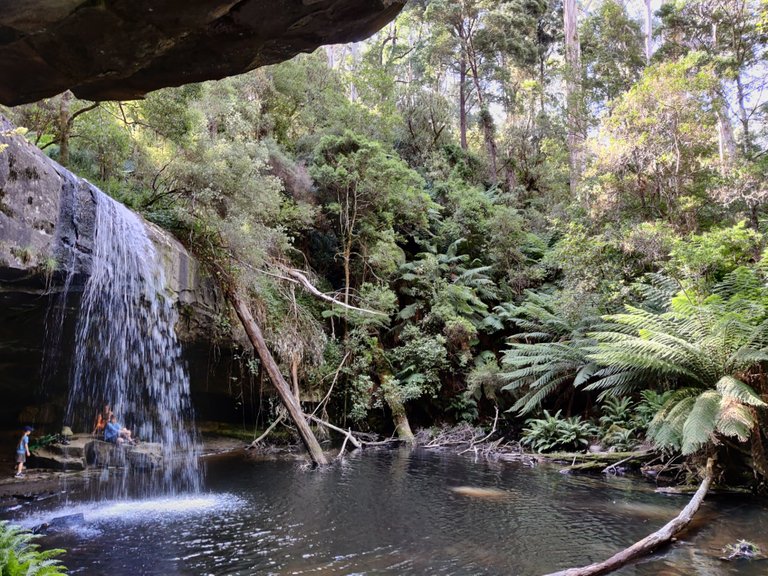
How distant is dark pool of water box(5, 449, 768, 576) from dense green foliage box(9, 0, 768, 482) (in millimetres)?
1333

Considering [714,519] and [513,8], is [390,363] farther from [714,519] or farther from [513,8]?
[513,8]

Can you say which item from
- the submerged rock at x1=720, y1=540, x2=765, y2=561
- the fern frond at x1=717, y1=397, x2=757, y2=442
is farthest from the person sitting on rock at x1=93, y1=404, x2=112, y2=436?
the fern frond at x1=717, y1=397, x2=757, y2=442

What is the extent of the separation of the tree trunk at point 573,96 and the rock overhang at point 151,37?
10.7m

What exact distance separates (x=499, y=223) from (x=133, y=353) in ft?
40.3

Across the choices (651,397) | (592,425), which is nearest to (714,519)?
(651,397)

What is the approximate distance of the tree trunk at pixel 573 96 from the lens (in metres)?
14.7

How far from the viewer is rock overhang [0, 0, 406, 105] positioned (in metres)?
3.14

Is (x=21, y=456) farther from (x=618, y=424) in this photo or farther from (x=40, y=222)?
(x=618, y=424)

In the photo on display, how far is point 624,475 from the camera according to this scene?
30.5 ft

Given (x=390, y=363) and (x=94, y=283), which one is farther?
(x=390, y=363)

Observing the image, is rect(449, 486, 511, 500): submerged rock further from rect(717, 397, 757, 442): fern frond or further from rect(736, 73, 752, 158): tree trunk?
rect(736, 73, 752, 158): tree trunk

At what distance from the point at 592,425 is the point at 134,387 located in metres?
10.4

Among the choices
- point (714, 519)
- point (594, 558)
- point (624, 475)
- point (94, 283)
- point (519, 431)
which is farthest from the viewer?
point (519, 431)

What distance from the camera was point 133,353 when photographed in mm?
9836
